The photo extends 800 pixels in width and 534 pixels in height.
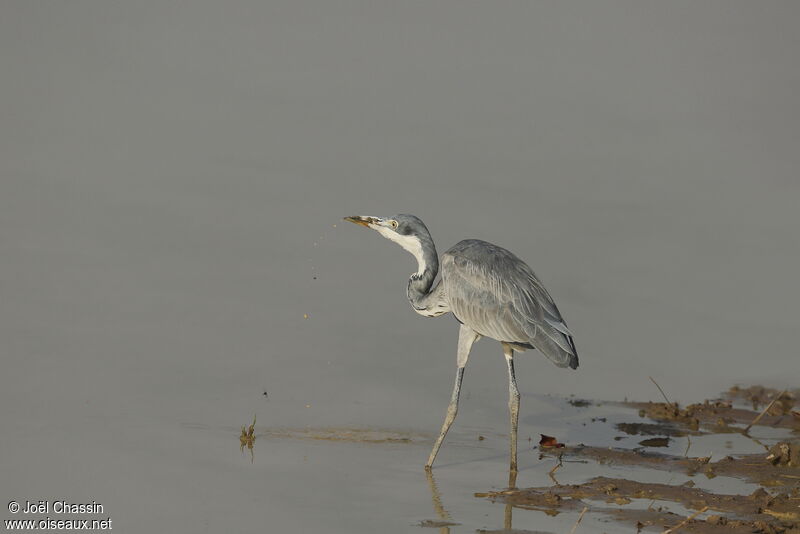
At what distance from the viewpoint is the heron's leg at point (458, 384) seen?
1266 centimetres

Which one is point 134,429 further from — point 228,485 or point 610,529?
point 610,529

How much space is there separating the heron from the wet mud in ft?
3.57

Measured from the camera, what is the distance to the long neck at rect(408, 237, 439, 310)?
13.9 metres

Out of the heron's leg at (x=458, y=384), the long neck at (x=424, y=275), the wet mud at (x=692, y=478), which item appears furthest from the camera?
the long neck at (x=424, y=275)

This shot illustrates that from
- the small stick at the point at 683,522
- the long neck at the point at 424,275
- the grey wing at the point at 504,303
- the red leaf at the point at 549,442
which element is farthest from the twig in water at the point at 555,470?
the long neck at the point at 424,275

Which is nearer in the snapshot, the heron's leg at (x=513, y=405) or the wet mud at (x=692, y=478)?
the wet mud at (x=692, y=478)

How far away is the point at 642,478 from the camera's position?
12.5 meters

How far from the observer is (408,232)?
45.6 ft

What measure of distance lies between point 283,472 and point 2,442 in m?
2.50

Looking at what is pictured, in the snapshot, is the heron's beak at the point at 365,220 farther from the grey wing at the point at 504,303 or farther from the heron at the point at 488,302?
the grey wing at the point at 504,303

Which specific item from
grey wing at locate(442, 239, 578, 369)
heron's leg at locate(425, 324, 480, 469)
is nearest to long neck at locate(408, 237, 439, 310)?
grey wing at locate(442, 239, 578, 369)

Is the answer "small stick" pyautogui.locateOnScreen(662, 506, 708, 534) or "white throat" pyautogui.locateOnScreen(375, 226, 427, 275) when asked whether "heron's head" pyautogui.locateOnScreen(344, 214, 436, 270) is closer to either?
→ "white throat" pyautogui.locateOnScreen(375, 226, 427, 275)

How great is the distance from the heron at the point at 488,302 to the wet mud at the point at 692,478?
109 centimetres

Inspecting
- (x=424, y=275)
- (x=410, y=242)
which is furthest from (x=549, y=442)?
(x=410, y=242)
